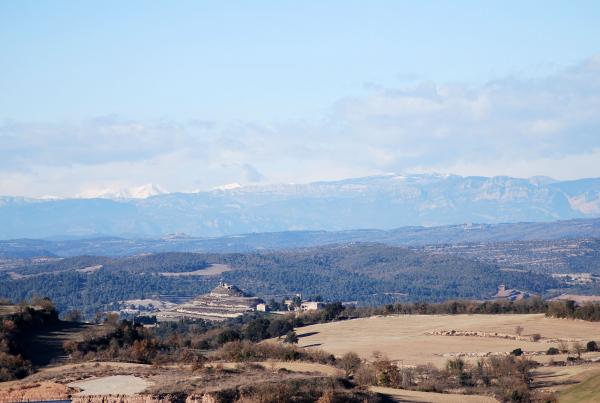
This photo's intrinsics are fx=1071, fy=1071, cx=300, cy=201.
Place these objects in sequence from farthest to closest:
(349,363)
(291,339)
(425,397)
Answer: (291,339)
(349,363)
(425,397)

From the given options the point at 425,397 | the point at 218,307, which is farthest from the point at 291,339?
the point at 218,307

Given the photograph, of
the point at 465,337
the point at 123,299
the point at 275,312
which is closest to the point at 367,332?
the point at 465,337

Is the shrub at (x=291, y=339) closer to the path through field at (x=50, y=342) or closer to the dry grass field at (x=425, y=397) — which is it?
the path through field at (x=50, y=342)

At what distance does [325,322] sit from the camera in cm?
11381

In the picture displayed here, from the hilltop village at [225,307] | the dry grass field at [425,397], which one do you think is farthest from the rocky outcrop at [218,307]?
the dry grass field at [425,397]

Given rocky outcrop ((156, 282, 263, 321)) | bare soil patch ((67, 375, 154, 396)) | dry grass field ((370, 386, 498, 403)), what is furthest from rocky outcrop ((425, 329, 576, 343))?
bare soil patch ((67, 375, 154, 396))

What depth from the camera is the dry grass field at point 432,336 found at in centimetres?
8300

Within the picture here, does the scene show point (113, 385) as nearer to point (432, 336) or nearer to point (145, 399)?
point (145, 399)

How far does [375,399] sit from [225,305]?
93815mm

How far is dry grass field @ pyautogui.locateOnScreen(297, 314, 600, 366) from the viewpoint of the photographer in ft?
272

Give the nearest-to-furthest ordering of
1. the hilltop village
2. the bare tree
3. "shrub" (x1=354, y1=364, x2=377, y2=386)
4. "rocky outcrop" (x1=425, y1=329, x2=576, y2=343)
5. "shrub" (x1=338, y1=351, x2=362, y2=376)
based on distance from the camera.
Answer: "shrub" (x1=354, y1=364, x2=377, y2=386) → "shrub" (x1=338, y1=351, x2=362, y2=376) → the bare tree → "rocky outcrop" (x1=425, y1=329, x2=576, y2=343) → the hilltop village

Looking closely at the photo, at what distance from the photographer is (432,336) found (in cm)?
9538

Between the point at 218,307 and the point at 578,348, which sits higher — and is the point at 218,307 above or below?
above

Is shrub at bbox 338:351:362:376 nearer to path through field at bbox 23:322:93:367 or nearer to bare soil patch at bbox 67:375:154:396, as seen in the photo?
bare soil patch at bbox 67:375:154:396
